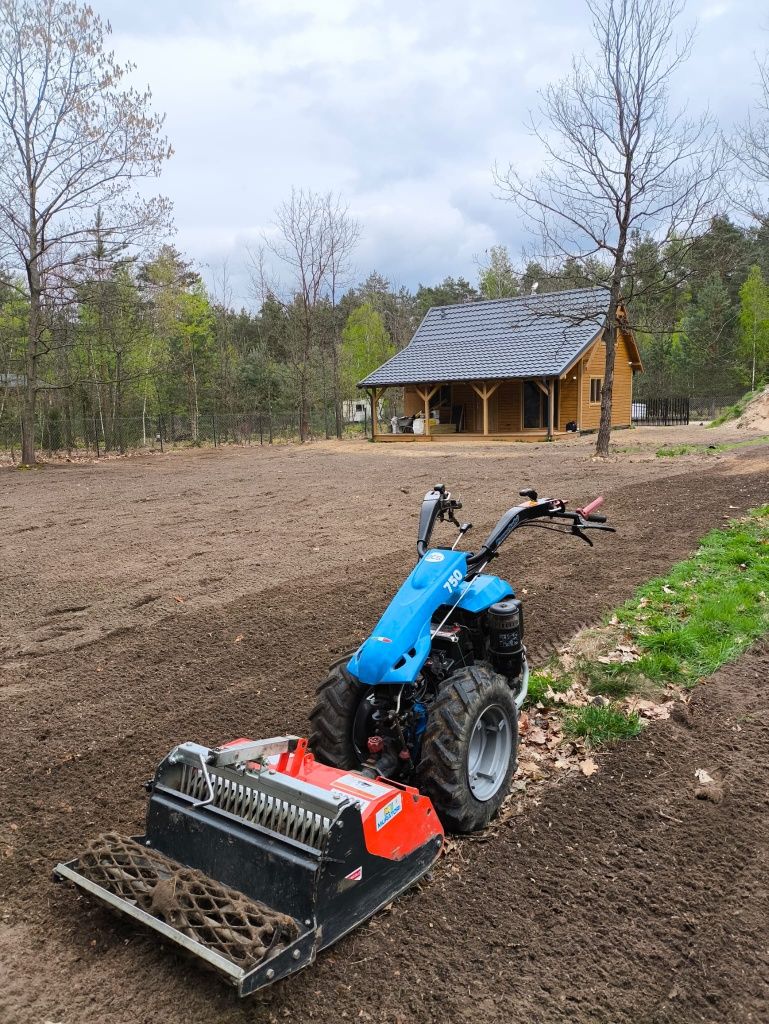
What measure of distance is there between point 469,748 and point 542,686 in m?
1.67

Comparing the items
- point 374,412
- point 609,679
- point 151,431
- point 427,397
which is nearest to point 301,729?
point 609,679

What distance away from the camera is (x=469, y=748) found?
3.33 m

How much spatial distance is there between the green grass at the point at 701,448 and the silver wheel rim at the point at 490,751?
1657cm

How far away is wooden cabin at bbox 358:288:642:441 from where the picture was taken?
95.4ft

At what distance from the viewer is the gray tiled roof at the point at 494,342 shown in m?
28.3

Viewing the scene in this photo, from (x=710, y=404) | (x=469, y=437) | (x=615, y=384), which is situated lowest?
(x=469, y=437)

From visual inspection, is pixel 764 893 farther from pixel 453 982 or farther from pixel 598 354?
pixel 598 354

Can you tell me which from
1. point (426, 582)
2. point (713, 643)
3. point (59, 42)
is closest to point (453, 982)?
point (426, 582)

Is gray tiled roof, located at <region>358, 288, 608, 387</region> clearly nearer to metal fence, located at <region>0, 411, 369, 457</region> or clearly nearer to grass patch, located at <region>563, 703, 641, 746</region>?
metal fence, located at <region>0, 411, 369, 457</region>

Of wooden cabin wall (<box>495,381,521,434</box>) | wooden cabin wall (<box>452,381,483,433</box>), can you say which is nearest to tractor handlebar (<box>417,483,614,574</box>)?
wooden cabin wall (<box>495,381,521,434</box>)

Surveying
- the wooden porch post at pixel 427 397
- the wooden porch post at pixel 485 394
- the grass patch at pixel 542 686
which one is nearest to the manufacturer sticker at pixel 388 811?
the grass patch at pixel 542 686

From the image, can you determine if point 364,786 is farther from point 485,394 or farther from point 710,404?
point 710,404

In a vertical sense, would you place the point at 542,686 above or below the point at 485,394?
below

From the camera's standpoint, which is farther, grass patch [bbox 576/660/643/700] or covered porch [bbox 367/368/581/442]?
covered porch [bbox 367/368/581/442]
